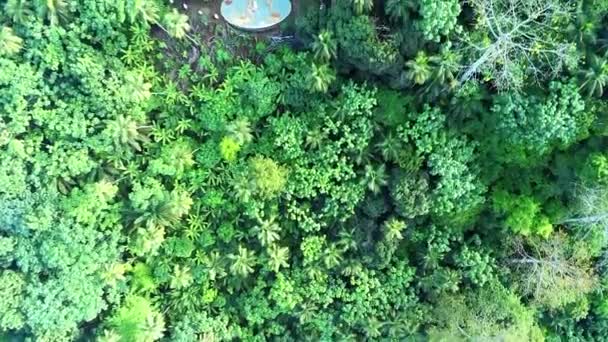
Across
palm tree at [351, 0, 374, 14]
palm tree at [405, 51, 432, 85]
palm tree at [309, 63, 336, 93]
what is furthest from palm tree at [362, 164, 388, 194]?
palm tree at [351, 0, 374, 14]

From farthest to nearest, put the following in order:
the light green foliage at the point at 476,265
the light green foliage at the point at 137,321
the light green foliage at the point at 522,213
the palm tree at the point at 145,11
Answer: the light green foliage at the point at 476,265 < the light green foliage at the point at 137,321 < the light green foliage at the point at 522,213 < the palm tree at the point at 145,11

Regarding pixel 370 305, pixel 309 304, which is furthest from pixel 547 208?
pixel 309 304

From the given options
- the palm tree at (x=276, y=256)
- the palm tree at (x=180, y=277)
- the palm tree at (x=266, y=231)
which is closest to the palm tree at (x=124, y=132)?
the palm tree at (x=180, y=277)

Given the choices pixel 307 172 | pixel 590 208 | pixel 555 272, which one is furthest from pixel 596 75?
pixel 307 172

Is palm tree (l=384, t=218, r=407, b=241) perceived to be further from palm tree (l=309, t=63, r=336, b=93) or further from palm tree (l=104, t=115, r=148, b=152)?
palm tree (l=104, t=115, r=148, b=152)

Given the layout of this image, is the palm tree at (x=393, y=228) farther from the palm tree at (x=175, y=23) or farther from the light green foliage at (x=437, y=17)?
the palm tree at (x=175, y=23)

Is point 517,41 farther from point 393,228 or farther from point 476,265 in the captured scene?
point 476,265

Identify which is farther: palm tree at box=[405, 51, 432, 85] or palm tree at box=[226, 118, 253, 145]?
palm tree at box=[226, 118, 253, 145]
